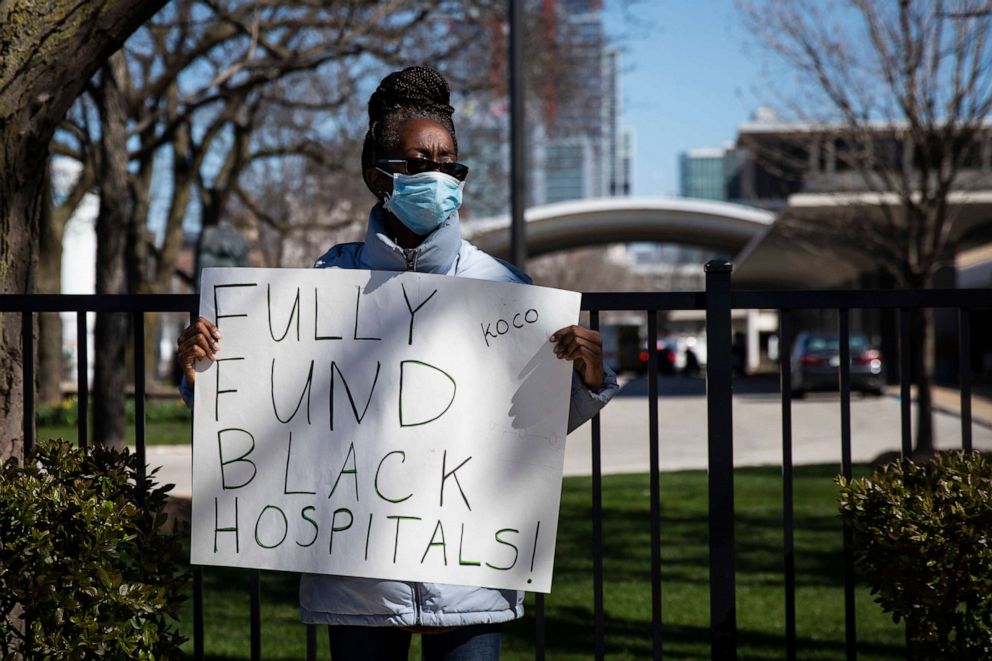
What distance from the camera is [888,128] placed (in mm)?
14422

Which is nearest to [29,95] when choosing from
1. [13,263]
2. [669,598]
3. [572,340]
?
[13,263]

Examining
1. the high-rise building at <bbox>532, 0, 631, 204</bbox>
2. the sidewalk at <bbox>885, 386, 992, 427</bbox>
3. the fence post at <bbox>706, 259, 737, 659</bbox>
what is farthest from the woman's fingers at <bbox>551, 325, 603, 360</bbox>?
the sidewalk at <bbox>885, 386, 992, 427</bbox>

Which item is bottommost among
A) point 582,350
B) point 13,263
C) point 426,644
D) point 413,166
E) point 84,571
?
point 426,644

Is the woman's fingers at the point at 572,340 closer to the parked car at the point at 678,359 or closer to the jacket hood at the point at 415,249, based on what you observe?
the jacket hood at the point at 415,249

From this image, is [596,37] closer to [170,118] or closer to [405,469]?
[170,118]

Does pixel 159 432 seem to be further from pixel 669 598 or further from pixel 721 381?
pixel 721 381

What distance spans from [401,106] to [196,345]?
2.49 ft

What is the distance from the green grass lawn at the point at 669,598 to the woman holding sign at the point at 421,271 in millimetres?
3034

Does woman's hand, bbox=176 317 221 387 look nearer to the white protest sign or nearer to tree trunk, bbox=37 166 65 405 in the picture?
the white protest sign

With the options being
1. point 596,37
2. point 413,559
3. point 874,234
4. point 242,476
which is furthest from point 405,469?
point 596,37

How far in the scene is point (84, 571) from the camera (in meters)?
2.91

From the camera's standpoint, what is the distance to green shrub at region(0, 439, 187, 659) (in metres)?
2.90

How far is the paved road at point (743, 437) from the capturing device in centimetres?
1408

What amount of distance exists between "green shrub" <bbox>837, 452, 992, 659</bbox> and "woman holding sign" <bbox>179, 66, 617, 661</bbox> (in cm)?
81
